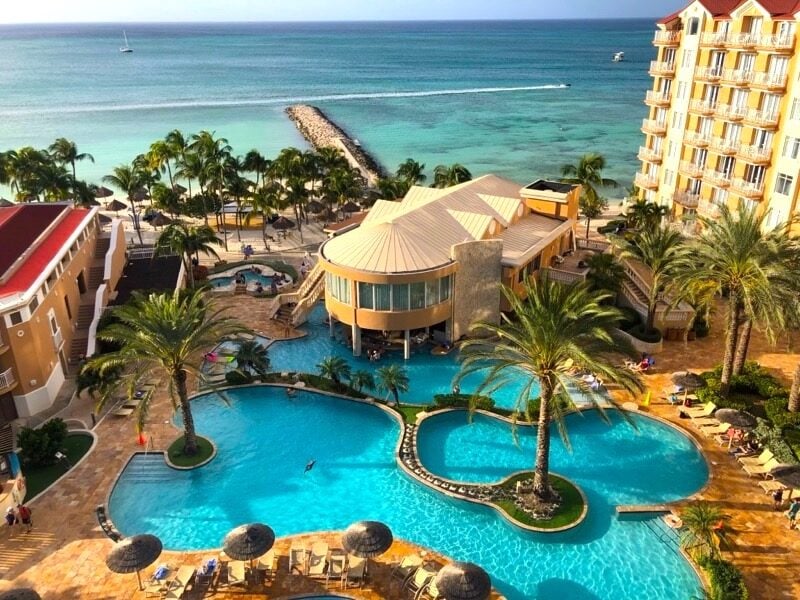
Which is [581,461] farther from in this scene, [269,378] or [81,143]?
[81,143]

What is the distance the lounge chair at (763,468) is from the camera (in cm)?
2864

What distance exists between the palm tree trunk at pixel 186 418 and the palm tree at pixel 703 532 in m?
23.1

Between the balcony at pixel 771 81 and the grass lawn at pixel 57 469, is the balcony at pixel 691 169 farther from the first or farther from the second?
the grass lawn at pixel 57 469

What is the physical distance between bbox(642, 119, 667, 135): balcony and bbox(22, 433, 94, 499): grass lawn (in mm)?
55447

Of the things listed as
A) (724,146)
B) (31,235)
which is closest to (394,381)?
(31,235)

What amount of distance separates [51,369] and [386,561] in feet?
76.3

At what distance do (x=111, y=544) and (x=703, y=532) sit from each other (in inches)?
948

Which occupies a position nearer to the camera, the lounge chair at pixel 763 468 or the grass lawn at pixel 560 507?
the grass lawn at pixel 560 507

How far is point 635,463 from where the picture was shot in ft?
99.9

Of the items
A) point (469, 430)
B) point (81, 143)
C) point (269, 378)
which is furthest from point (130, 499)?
point (81, 143)

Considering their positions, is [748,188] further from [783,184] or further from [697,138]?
[697,138]

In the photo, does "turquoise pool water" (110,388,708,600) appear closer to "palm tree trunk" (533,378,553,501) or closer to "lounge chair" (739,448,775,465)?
"palm tree trunk" (533,378,553,501)

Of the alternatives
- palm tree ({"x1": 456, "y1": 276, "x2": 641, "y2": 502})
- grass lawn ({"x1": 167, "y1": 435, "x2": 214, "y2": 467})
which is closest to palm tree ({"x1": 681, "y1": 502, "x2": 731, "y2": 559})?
palm tree ({"x1": 456, "y1": 276, "x2": 641, "y2": 502})

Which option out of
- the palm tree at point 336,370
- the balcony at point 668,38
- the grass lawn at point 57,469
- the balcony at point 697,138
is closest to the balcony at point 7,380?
the grass lawn at point 57,469
